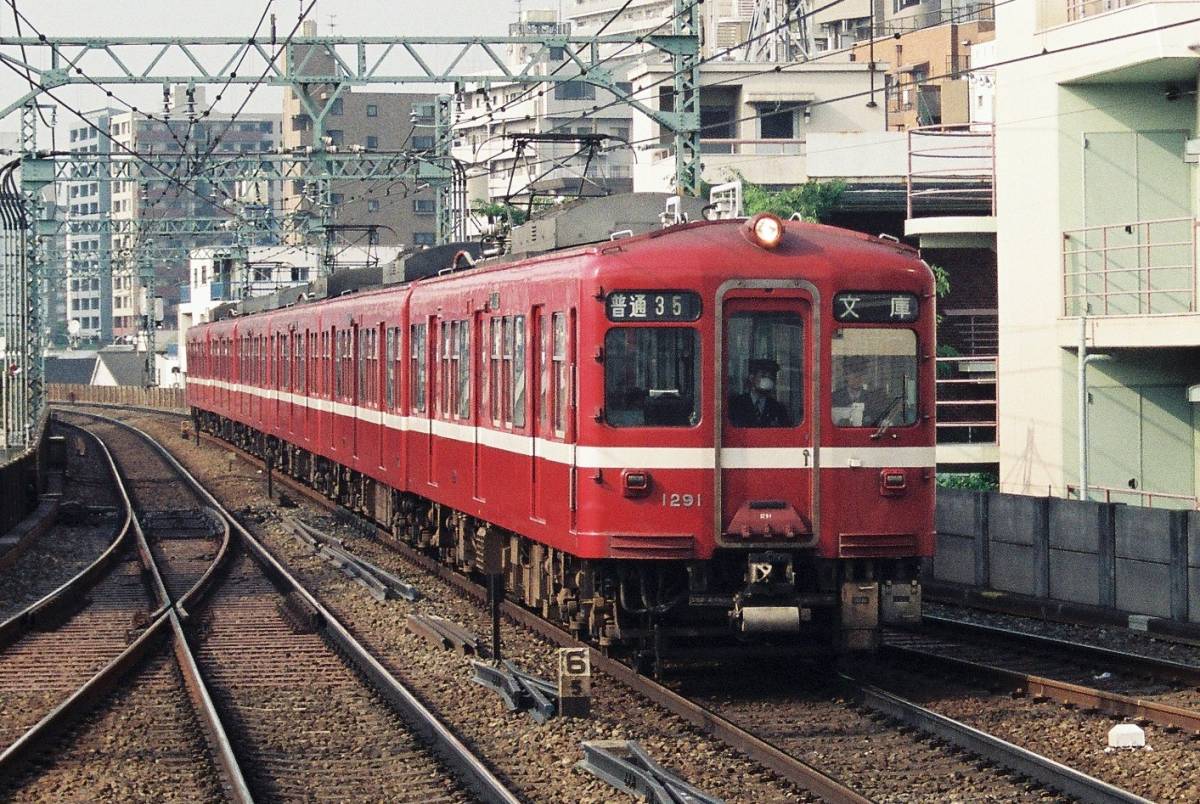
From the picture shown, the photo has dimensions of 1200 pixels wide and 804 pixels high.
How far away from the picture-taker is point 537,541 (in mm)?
12172

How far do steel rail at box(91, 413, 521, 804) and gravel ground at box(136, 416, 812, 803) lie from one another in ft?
0.53

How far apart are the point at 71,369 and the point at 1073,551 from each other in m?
93.8

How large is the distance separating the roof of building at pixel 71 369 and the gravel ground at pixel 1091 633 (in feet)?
301

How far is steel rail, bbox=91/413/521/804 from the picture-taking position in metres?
8.37

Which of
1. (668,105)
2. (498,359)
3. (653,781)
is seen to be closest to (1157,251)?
(498,359)

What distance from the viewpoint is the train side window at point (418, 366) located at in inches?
655

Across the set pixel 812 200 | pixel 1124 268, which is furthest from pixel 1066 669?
pixel 812 200

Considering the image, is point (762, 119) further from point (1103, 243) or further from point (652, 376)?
point (652, 376)

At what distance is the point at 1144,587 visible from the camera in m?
13.9

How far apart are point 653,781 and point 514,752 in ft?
4.96

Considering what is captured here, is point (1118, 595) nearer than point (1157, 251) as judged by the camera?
Yes

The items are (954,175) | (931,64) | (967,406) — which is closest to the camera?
(967,406)

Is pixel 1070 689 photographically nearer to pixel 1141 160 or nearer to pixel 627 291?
pixel 627 291

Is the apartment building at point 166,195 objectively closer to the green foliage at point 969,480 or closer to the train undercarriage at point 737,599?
the green foliage at point 969,480
